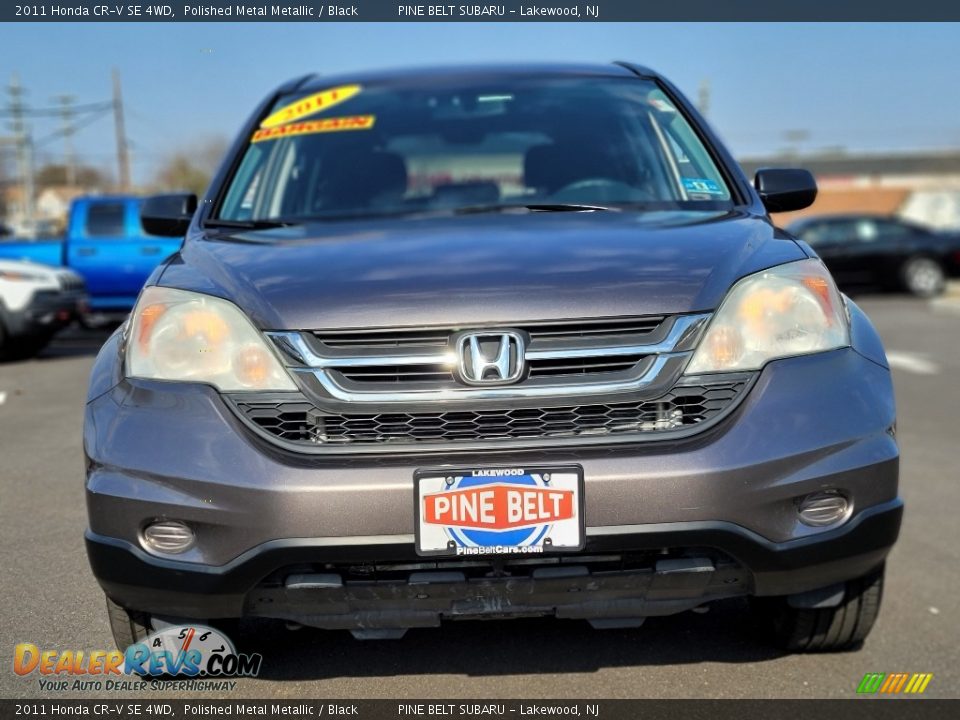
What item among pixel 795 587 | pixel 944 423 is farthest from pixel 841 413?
pixel 944 423

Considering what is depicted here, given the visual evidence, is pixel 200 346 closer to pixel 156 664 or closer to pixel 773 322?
pixel 156 664

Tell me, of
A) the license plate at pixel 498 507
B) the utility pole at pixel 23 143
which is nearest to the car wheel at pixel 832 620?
the license plate at pixel 498 507

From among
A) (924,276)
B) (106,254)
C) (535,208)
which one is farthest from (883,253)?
(535,208)

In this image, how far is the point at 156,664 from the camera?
2.93m

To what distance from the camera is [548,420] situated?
2566 mm

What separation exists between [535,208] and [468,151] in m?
0.76

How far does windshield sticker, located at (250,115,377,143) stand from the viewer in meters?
4.03

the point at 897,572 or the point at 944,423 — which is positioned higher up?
the point at 897,572

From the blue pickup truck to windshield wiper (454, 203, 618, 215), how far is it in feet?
40.3

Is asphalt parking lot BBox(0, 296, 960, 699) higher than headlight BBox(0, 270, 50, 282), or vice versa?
asphalt parking lot BBox(0, 296, 960, 699)

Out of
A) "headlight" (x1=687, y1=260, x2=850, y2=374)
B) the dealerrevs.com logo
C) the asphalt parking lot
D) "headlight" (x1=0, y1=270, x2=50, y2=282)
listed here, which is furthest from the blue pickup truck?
"headlight" (x1=687, y1=260, x2=850, y2=374)

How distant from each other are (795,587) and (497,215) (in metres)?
1.33

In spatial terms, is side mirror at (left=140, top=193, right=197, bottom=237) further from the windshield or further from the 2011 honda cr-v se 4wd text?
the 2011 honda cr-v se 4wd text
